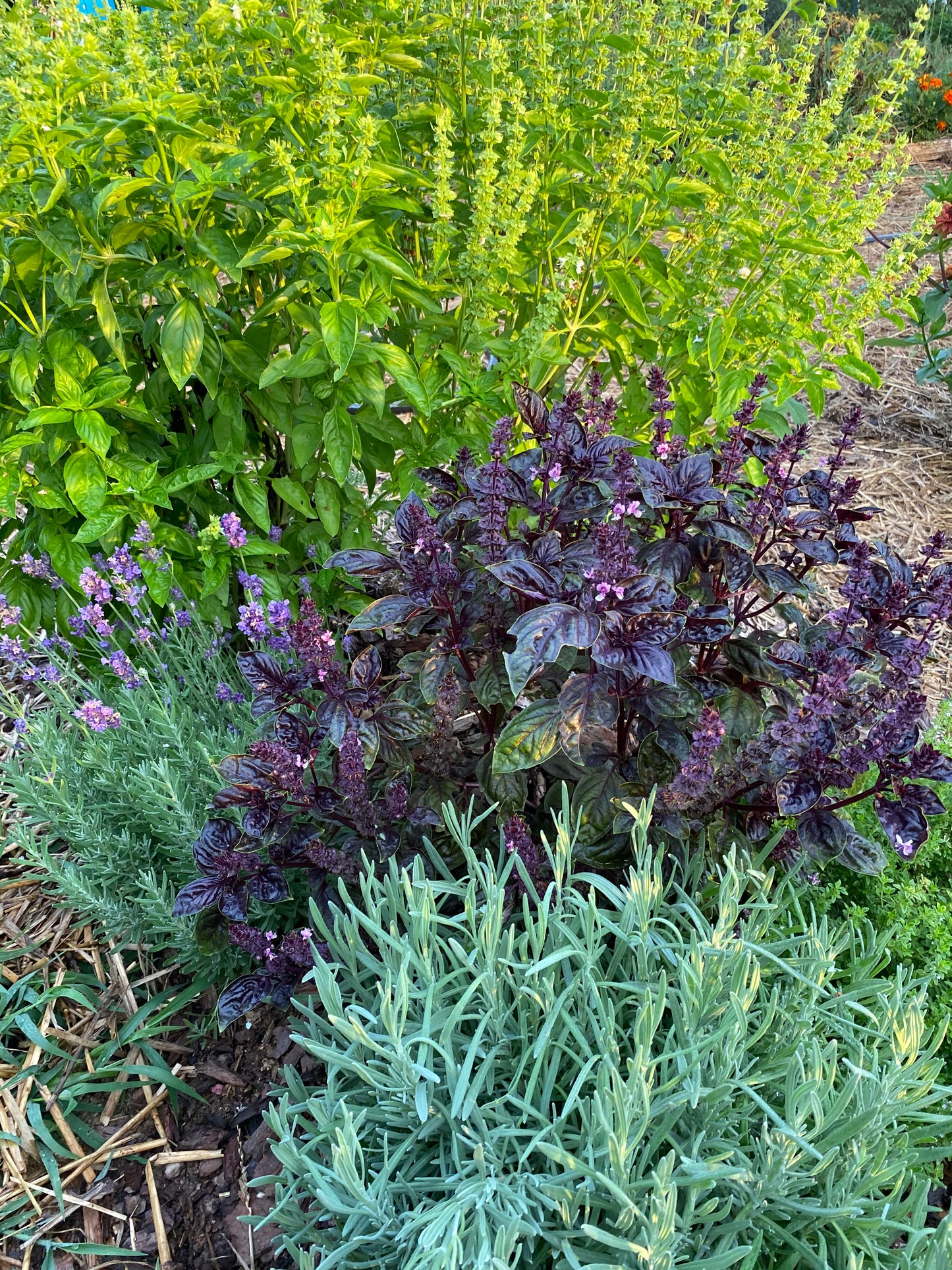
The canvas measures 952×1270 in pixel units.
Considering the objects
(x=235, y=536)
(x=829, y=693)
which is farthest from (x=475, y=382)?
(x=829, y=693)

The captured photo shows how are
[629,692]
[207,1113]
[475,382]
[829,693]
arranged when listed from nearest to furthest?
[829,693]
[629,692]
[207,1113]
[475,382]

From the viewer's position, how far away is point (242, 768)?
1691 millimetres

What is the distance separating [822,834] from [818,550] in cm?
57

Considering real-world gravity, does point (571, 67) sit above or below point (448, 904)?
above

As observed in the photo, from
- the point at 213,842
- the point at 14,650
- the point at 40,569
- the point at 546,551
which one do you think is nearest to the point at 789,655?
the point at 546,551

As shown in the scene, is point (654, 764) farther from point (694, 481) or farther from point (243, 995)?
point (243, 995)

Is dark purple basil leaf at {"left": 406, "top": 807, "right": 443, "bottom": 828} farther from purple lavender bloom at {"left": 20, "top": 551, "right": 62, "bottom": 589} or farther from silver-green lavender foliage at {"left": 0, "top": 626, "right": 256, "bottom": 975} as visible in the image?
purple lavender bloom at {"left": 20, "top": 551, "right": 62, "bottom": 589}

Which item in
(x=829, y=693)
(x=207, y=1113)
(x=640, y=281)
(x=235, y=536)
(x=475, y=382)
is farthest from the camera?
(x=640, y=281)

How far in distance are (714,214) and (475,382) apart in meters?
0.85

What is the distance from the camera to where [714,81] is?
→ 227 centimetres

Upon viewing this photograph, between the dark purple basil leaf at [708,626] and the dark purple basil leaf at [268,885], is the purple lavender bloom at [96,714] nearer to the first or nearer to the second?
the dark purple basil leaf at [268,885]

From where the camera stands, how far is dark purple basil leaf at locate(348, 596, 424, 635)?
175 cm

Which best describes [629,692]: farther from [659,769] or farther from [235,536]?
[235,536]

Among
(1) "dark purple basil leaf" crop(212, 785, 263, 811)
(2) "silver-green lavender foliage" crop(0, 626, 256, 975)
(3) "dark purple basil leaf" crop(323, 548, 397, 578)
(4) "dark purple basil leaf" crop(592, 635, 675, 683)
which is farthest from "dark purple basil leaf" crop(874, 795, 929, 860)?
(2) "silver-green lavender foliage" crop(0, 626, 256, 975)
